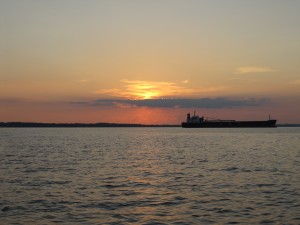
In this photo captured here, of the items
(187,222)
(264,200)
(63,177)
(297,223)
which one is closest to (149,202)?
(187,222)

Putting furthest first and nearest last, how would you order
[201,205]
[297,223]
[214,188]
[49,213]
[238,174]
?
[238,174] < [214,188] < [201,205] < [49,213] < [297,223]

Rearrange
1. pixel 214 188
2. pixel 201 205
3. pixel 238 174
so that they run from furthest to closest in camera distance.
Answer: pixel 238 174 → pixel 214 188 → pixel 201 205

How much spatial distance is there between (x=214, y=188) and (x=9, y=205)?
13.2 m

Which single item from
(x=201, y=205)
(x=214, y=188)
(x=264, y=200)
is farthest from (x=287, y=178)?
(x=201, y=205)

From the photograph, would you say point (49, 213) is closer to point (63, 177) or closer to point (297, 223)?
point (297, 223)

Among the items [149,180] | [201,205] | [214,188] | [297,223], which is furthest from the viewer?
[149,180]

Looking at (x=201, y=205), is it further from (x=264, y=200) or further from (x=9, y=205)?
(x=9, y=205)

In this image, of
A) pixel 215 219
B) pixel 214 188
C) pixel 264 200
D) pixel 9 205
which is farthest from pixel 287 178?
pixel 9 205

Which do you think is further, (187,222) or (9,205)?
(9,205)

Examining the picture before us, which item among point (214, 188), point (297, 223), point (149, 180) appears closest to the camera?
point (297, 223)

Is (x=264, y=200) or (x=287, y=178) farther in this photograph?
(x=287, y=178)

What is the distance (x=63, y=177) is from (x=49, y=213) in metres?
13.7

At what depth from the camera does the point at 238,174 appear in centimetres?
3534

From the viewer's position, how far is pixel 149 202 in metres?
23.0
